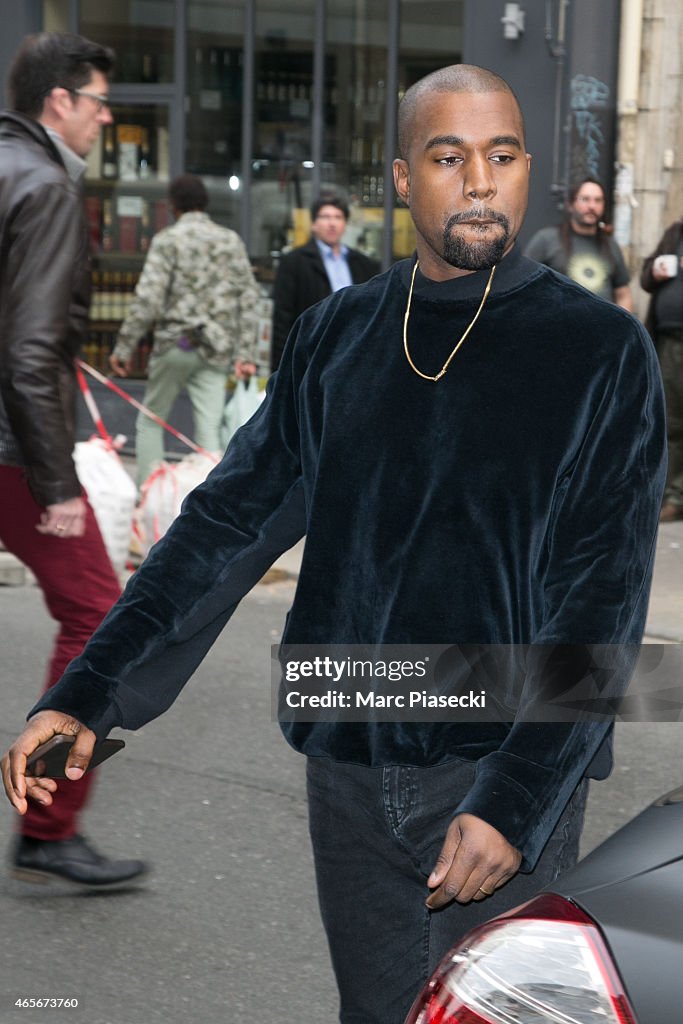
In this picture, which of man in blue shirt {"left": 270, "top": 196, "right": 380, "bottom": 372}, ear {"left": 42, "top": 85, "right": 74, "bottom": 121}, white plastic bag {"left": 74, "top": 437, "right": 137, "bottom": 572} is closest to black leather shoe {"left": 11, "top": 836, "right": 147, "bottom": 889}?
ear {"left": 42, "top": 85, "right": 74, "bottom": 121}

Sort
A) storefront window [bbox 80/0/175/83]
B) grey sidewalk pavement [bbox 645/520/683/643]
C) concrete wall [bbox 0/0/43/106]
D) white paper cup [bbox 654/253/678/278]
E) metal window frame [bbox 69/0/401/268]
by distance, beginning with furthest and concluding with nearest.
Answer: concrete wall [bbox 0/0/43/106] → storefront window [bbox 80/0/175/83] → metal window frame [bbox 69/0/401/268] → white paper cup [bbox 654/253/678/278] → grey sidewalk pavement [bbox 645/520/683/643]

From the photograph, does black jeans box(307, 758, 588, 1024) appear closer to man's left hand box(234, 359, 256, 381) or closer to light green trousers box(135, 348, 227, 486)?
man's left hand box(234, 359, 256, 381)

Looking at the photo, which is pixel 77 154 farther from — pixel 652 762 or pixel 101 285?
pixel 101 285

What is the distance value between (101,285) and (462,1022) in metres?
11.3

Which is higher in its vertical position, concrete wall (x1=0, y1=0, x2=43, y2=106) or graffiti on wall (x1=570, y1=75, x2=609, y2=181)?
concrete wall (x1=0, y1=0, x2=43, y2=106)

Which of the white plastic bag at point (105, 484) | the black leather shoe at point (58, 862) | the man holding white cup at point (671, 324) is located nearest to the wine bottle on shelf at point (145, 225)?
the man holding white cup at point (671, 324)

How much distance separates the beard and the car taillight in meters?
0.88

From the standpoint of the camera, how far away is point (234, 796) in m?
5.24

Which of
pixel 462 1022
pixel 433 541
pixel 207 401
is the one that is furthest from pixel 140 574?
pixel 207 401

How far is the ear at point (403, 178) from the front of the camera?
95.5 inches

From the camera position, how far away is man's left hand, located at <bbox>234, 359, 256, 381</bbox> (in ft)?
30.2

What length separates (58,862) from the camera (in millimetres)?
4387

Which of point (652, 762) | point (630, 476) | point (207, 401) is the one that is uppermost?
point (630, 476)
